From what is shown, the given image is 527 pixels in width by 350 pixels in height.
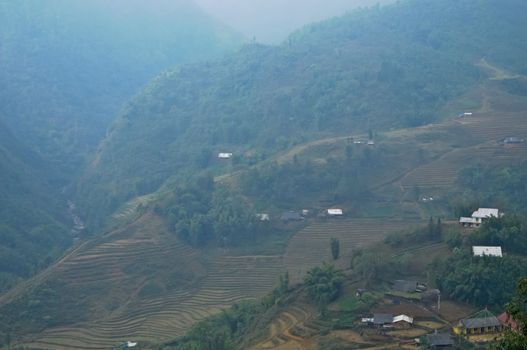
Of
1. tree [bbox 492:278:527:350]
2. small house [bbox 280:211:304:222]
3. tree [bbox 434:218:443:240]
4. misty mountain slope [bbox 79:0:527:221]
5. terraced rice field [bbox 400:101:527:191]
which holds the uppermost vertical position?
misty mountain slope [bbox 79:0:527:221]

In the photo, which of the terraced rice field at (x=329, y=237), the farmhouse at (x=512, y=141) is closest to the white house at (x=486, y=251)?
the terraced rice field at (x=329, y=237)

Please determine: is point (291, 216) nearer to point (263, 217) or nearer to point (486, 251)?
point (263, 217)

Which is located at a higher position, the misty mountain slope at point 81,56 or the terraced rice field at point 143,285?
the misty mountain slope at point 81,56

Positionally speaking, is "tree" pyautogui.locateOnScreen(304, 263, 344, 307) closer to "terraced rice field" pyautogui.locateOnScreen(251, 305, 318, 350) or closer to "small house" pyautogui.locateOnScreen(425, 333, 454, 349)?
"terraced rice field" pyautogui.locateOnScreen(251, 305, 318, 350)

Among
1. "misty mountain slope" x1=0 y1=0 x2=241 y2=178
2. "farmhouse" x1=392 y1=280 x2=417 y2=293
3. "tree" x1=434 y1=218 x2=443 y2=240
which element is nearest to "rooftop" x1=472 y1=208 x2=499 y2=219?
"tree" x1=434 y1=218 x2=443 y2=240

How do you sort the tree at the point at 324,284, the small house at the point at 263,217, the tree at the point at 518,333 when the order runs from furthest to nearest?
the small house at the point at 263,217 → the tree at the point at 324,284 → the tree at the point at 518,333

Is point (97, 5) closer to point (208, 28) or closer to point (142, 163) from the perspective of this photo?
point (208, 28)

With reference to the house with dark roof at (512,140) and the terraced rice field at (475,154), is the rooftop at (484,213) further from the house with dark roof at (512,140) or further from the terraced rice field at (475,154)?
the house with dark roof at (512,140)

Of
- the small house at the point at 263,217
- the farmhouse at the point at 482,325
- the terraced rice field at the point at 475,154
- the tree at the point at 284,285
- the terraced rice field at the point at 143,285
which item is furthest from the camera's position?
the terraced rice field at the point at 475,154
